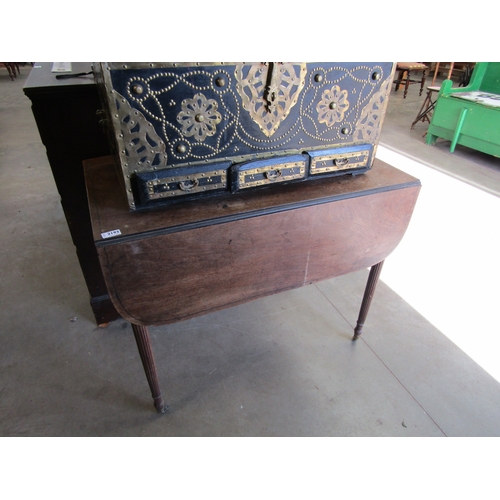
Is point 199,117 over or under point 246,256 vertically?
over

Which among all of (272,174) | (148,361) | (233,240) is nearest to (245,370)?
(148,361)

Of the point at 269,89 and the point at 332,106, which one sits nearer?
the point at 269,89

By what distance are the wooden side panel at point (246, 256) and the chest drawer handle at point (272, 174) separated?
12 centimetres

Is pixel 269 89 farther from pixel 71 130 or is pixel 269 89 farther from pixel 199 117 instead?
pixel 71 130

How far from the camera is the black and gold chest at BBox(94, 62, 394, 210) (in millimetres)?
887

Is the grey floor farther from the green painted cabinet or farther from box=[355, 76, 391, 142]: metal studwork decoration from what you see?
the green painted cabinet

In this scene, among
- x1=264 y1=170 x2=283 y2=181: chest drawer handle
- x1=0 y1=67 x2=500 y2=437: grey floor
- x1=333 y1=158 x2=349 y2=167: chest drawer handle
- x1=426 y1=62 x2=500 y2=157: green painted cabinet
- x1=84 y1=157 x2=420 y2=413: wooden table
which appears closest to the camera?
x1=84 y1=157 x2=420 y2=413: wooden table

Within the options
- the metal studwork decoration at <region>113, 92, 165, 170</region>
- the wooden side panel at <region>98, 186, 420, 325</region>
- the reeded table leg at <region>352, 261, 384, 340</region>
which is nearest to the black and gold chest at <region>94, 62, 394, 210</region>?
the metal studwork decoration at <region>113, 92, 165, 170</region>

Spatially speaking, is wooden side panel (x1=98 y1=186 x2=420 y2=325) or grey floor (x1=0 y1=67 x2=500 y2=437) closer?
wooden side panel (x1=98 y1=186 x2=420 y2=325)

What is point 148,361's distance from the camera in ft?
4.18

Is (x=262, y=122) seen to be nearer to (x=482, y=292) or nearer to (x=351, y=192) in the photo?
(x=351, y=192)

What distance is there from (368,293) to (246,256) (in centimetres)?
75

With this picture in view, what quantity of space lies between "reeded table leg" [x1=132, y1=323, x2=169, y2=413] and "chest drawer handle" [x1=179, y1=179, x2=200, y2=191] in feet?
1.54

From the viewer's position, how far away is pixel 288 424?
1.41 metres
